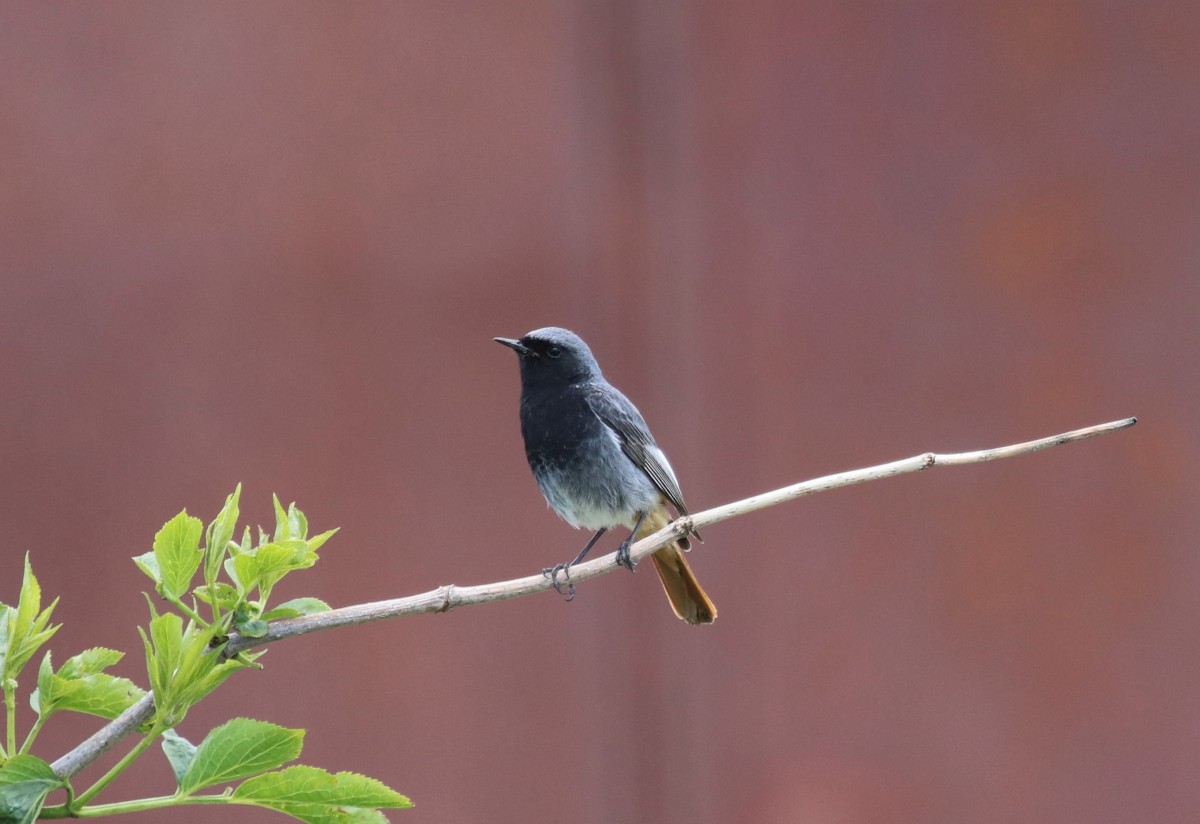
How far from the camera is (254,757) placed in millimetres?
1064

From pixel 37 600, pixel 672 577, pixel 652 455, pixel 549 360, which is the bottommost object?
pixel 672 577

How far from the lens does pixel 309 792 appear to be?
1071 mm

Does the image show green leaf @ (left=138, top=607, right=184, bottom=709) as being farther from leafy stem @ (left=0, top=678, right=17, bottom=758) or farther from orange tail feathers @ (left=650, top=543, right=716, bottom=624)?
orange tail feathers @ (left=650, top=543, right=716, bottom=624)

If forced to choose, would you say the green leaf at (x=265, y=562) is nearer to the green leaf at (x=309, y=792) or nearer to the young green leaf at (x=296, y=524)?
the young green leaf at (x=296, y=524)

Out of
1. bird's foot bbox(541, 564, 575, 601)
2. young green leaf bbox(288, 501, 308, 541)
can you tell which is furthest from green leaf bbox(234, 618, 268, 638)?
bird's foot bbox(541, 564, 575, 601)

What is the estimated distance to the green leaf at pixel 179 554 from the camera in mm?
1085

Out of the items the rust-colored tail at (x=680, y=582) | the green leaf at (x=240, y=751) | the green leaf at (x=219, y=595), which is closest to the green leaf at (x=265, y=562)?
the green leaf at (x=219, y=595)

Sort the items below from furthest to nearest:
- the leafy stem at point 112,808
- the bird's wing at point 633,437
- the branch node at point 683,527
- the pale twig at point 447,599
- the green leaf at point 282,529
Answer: the bird's wing at point 633,437
the branch node at point 683,527
the green leaf at point 282,529
the pale twig at point 447,599
the leafy stem at point 112,808

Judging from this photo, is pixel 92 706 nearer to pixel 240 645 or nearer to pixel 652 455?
pixel 240 645

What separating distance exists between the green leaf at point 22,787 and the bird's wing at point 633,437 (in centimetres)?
227

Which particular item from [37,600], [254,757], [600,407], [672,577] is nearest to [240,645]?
[254,757]

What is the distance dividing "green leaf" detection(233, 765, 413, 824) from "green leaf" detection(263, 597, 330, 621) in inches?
5.7

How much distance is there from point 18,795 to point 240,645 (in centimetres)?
22

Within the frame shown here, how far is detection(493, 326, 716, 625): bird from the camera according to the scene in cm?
311
